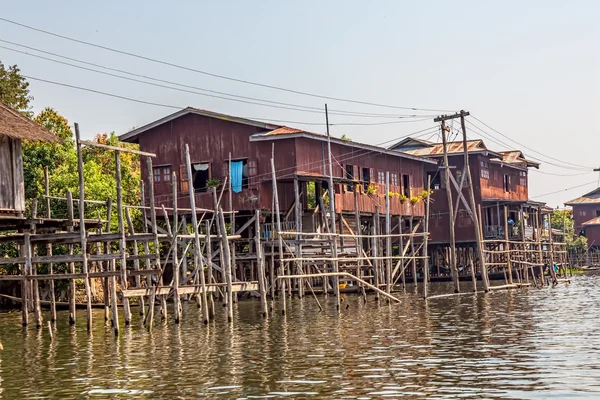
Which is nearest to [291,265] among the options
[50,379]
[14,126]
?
[14,126]

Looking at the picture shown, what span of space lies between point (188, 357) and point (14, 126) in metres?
9.67

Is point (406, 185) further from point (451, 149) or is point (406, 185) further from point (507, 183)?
point (507, 183)

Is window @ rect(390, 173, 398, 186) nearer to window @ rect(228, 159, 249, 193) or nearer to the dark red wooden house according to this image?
the dark red wooden house

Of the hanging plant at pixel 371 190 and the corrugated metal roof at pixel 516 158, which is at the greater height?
the corrugated metal roof at pixel 516 158

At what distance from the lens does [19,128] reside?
84.9ft

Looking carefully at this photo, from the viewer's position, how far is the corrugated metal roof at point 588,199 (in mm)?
93300

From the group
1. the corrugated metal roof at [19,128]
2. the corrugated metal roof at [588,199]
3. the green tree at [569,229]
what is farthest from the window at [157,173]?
the corrugated metal roof at [588,199]

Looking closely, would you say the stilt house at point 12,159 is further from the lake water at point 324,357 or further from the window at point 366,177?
the window at point 366,177

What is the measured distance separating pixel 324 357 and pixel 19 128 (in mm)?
11800

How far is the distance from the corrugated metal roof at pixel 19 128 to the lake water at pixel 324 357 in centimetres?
544

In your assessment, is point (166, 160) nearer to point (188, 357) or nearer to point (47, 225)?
point (47, 225)

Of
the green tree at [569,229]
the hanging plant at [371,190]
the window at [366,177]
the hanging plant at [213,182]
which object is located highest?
the window at [366,177]

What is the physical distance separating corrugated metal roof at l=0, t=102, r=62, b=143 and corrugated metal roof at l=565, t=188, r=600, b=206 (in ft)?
245

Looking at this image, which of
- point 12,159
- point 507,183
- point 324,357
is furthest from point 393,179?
point 324,357
